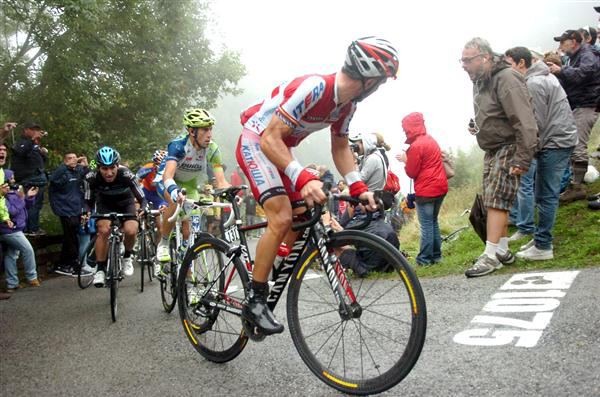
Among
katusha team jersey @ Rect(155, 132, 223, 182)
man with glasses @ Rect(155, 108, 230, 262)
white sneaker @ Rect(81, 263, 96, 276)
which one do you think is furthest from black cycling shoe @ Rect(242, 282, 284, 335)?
white sneaker @ Rect(81, 263, 96, 276)

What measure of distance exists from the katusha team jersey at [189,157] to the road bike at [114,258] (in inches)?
31.8

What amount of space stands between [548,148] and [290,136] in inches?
143

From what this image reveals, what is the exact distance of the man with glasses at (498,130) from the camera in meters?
5.14

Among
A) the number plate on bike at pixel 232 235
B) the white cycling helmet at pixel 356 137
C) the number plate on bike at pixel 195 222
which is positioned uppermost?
the white cycling helmet at pixel 356 137

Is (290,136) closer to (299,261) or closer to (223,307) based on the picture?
(299,261)

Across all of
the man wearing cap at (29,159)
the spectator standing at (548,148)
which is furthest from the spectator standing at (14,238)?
the spectator standing at (548,148)

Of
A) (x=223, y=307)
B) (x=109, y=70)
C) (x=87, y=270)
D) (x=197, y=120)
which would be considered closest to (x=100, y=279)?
(x=197, y=120)

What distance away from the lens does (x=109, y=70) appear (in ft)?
44.4

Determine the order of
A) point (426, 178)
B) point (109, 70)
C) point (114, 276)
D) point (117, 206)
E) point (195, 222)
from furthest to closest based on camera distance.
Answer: point (109, 70) < point (117, 206) < point (426, 178) < point (114, 276) < point (195, 222)

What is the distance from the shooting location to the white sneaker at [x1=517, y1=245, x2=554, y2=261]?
5.74m

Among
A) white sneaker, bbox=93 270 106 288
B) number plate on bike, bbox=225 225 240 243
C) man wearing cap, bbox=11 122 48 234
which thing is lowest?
white sneaker, bbox=93 270 106 288

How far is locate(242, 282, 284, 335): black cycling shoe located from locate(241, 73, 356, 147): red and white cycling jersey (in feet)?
3.54

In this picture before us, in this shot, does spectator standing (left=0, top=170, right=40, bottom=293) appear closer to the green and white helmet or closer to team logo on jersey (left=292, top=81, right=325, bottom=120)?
the green and white helmet

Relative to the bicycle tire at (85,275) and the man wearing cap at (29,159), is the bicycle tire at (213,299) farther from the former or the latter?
the man wearing cap at (29,159)
